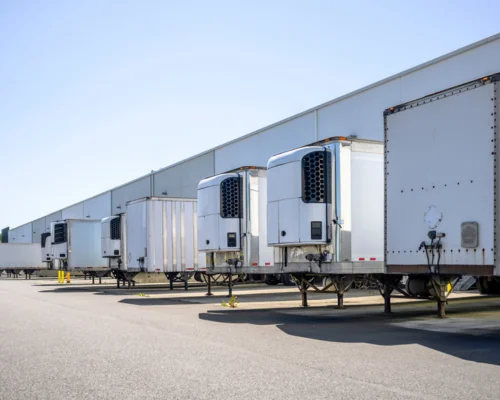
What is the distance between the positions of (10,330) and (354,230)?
7521 millimetres

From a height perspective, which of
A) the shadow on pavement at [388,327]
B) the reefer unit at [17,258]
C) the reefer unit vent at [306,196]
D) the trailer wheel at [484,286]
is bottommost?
the reefer unit at [17,258]

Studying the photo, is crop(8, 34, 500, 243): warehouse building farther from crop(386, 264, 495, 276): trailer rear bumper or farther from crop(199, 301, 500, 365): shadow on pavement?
crop(386, 264, 495, 276): trailer rear bumper

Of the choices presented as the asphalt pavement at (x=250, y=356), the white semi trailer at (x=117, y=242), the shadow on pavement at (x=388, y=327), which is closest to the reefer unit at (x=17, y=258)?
the white semi trailer at (x=117, y=242)

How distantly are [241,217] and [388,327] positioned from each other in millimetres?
7142

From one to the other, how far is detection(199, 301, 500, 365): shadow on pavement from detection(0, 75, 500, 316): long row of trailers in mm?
718

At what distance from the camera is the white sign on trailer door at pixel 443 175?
1073 cm

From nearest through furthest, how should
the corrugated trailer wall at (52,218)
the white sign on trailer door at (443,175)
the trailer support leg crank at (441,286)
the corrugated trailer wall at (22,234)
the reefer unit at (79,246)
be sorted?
the white sign on trailer door at (443,175)
the trailer support leg crank at (441,286)
the reefer unit at (79,246)
the corrugated trailer wall at (52,218)
the corrugated trailer wall at (22,234)

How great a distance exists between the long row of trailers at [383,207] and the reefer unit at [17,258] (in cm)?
3801

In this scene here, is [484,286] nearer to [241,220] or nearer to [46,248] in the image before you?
[241,220]

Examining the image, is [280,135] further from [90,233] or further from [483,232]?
[483,232]

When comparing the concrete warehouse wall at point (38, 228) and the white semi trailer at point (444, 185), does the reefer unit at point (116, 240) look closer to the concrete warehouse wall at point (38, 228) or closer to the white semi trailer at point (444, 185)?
the white semi trailer at point (444, 185)

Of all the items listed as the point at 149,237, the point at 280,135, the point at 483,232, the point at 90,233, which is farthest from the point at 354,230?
the point at 90,233

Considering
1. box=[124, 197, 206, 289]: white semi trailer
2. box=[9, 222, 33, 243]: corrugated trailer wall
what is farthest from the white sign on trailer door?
box=[9, 222, 33, 243]: corrugated trailer wall

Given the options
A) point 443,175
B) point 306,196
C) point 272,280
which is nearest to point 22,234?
point 272,280
